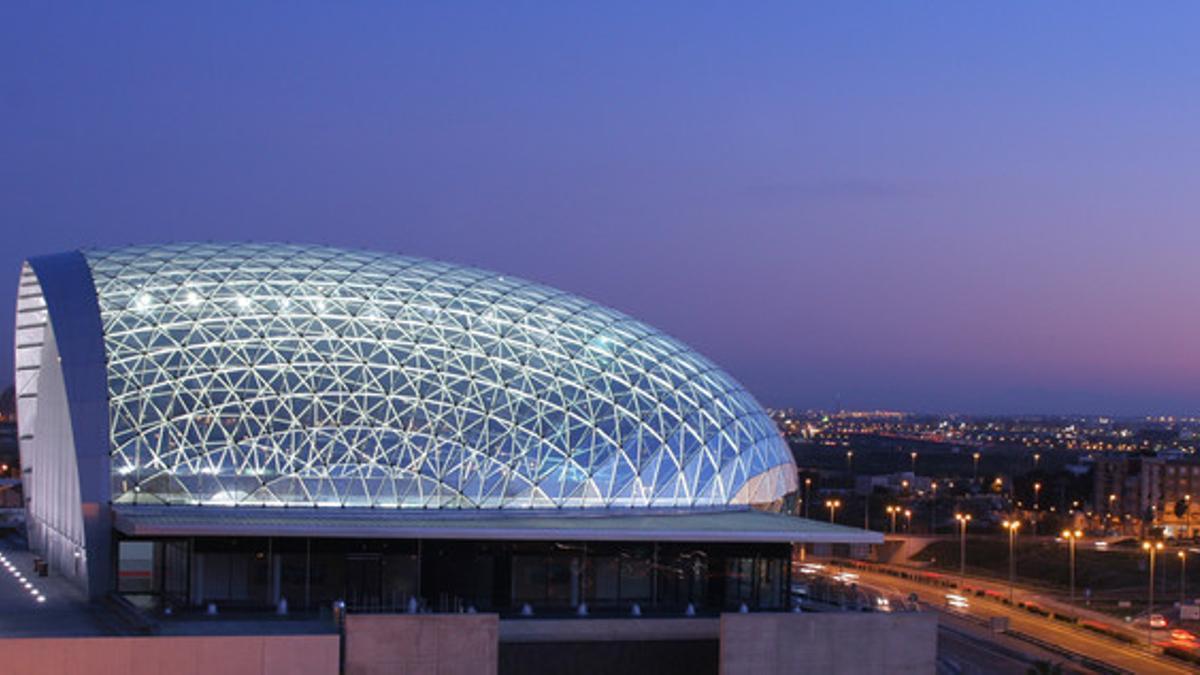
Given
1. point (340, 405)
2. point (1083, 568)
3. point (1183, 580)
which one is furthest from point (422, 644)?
point (1083, 568)

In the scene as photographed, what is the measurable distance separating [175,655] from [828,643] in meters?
18.0

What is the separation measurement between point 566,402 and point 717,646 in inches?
407

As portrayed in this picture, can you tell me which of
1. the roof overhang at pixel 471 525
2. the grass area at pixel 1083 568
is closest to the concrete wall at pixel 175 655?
the roof overhang at pixel 471 525

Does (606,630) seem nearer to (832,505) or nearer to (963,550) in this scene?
(963,550)

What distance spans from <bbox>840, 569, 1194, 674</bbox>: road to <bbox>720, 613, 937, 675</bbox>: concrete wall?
1029 cm

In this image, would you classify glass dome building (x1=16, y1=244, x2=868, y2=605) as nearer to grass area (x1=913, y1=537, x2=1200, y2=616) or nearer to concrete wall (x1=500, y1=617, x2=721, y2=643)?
concrete wall (x1=500, y1=617, x2=721, y2=643)

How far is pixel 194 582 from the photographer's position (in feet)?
151

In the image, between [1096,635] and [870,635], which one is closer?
[870,635]

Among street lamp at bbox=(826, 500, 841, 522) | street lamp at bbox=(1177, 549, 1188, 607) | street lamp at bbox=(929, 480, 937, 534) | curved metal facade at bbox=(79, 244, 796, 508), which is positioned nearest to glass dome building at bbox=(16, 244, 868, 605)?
curved metal facade at bbox=(79, 244, 796, 508)

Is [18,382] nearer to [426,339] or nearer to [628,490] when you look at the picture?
[426,339]

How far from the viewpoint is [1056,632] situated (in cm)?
7675

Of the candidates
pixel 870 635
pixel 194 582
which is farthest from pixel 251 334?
pixel 870 635

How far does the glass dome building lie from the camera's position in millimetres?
46781

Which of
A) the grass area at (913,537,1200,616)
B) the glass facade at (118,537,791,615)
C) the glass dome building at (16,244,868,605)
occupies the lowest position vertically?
the grass area at (913,537,1200,616)
